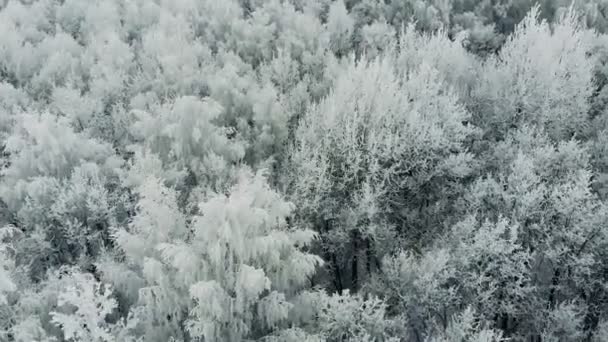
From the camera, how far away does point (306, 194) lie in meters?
16.9

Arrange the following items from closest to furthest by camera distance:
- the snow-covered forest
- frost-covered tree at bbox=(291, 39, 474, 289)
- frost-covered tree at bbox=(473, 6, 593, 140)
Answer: the snow-covered forest
frost-covered tree at bbox=(291, 39, 474, 289)
frost-covered tree at bbox=(473, 6, 593, 140)

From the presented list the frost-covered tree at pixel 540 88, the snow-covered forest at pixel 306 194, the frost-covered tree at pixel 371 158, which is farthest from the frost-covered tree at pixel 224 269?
the frost-covered tree at pixel 540 88

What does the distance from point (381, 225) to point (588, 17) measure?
1730 centimetres

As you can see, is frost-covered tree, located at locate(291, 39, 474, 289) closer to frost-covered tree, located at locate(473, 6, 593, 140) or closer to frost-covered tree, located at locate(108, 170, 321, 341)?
frost-covered tree, located at locate(473, 6, 593, 140)

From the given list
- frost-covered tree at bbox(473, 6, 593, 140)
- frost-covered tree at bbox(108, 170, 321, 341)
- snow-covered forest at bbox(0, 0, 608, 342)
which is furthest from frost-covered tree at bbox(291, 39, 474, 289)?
frost-covered tree at bbox(108, 170, 321, 341)

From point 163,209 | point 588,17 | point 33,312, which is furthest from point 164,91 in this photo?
point 588,17

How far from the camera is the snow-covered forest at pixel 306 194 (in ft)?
40.4

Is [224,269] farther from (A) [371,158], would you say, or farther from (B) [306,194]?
(A) [371,158]

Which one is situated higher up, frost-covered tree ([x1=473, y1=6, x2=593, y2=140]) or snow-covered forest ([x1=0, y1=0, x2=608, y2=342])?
frost-covered tree ([x1=473, y1=6, x2=593, y2=140])

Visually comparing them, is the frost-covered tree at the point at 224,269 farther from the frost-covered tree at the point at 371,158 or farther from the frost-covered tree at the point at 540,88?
the frost-covered tree at the point at 540,88


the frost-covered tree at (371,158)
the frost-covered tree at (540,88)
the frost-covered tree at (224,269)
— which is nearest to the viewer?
the frost-covered tree at (224,269)

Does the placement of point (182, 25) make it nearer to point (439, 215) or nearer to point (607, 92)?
point (439, 215)

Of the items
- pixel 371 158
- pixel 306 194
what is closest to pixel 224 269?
pixel 306 194

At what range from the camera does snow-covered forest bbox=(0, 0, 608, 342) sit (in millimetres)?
12320
